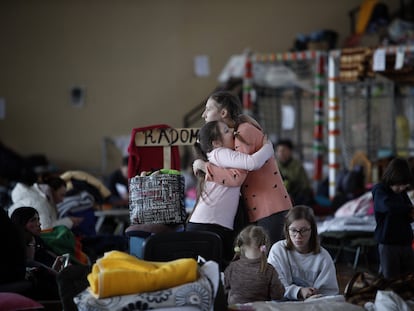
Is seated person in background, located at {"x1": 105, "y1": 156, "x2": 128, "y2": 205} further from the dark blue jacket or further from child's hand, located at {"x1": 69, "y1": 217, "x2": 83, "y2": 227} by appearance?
the dark blue jacket

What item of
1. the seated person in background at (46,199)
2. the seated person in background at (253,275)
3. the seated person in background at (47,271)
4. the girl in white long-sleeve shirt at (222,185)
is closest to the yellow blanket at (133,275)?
the seated person in background at (47,271)

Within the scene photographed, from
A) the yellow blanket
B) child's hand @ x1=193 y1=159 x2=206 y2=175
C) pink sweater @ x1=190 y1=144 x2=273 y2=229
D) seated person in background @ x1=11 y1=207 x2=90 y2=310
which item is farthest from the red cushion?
child's hand @ x1=193 y1=159 x2=206 y2=175

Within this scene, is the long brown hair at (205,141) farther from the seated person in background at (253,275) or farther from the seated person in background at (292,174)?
the seated person in background at (292,174)

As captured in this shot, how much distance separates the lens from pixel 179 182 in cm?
477

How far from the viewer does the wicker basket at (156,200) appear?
470 centimetres

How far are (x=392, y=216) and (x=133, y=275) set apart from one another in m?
2.34

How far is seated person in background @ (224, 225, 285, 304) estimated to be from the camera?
411cm

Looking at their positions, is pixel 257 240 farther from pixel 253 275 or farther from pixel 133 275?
pixel 133 275

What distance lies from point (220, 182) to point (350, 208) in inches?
125

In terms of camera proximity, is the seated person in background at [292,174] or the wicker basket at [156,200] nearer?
the wicker basket at [156,200]

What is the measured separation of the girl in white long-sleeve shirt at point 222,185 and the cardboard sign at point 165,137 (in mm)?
459

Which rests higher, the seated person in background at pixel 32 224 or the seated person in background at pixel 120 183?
the seated person in background at pixel 32 224

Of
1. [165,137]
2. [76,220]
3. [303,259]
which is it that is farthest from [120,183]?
[303,259]

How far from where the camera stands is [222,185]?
4.66 metres
